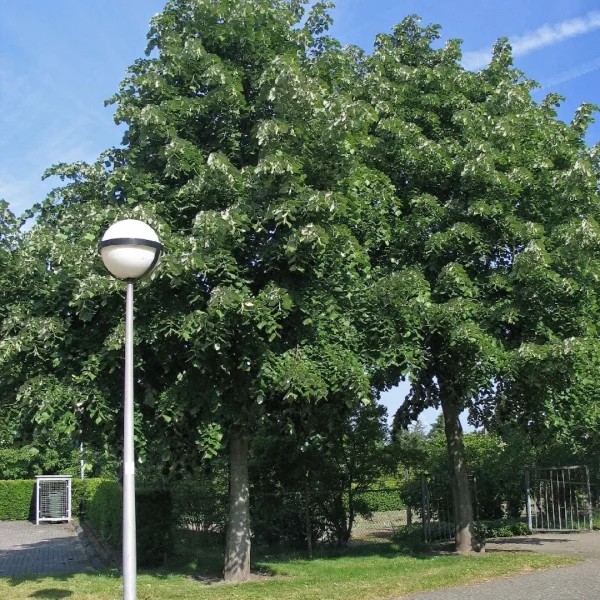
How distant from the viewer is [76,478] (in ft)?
98.8

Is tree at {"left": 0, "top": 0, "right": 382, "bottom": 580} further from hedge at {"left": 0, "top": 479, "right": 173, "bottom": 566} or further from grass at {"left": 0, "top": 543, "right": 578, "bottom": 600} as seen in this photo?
hedge at {"left": 0, "top": 479, "right": 173, "bottom": 566}

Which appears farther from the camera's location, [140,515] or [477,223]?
[140,515]

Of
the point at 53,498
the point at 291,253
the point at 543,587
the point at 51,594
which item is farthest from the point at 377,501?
the point at 53,498

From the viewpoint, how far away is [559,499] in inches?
698

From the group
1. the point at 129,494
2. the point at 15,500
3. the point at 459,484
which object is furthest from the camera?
the point at 15,500

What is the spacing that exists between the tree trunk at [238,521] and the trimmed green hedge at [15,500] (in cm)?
2019

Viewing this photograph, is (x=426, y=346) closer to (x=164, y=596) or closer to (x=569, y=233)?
(x=569, y=233)

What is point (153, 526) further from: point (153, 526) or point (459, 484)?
point (459, 484)

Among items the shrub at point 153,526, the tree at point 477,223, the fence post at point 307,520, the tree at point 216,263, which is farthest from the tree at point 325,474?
the tree at point 216,263

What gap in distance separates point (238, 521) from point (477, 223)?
6389 millimetres

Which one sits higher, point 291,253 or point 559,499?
point 291,253

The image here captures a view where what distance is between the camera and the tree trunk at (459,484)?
13.6 meters

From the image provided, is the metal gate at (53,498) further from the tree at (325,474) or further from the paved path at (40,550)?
the tree at (325,474)

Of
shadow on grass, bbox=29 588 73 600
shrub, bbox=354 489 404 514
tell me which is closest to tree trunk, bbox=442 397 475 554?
shrub, bbox=354 489 404 514
